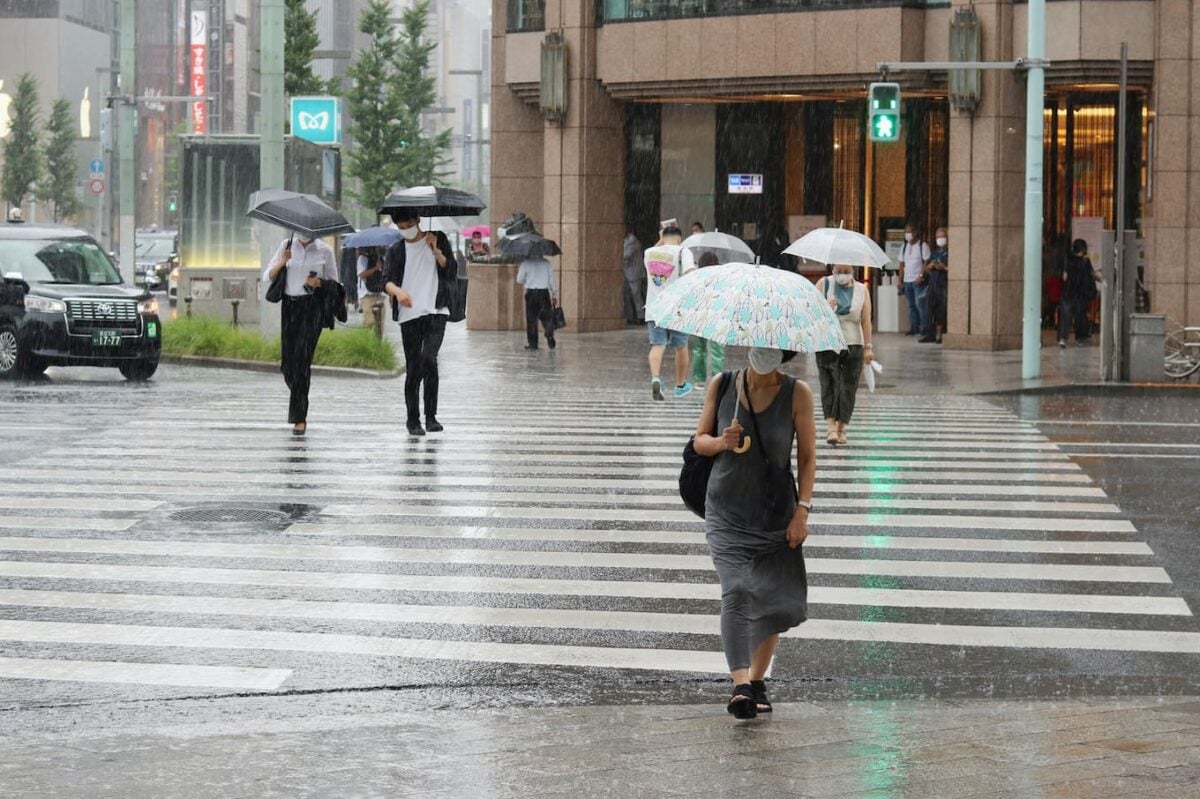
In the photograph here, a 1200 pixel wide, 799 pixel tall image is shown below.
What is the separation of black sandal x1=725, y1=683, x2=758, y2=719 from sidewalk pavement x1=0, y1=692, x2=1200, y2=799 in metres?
0.06

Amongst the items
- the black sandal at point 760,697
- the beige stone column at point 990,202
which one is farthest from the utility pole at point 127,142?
the black sandal at point 760,697

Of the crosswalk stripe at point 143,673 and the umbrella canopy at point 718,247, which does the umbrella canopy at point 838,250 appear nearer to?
the umbrella canopy at point 718,247

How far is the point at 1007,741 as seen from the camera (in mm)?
6336

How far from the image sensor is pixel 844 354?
1630 centimetres

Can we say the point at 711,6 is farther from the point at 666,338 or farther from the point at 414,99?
the point at 414,99

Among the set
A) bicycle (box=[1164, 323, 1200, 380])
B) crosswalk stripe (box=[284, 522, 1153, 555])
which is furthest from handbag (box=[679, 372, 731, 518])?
bicycle (box=[1164, 323, 1200, 380])

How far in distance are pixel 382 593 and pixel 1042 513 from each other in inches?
199

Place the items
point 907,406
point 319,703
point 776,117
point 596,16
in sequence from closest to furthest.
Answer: point 319,703
point 907,406
point 596,16
point 776,117

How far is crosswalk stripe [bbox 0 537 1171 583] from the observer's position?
32.8 feet

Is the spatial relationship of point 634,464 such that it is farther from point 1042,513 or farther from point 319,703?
point 319,703

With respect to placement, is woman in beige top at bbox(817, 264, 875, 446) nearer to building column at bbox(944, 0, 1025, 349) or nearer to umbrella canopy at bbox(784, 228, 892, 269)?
umbrella canopy at bbox(784, 228, 892, 269)

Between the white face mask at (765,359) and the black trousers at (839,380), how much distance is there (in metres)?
8.92

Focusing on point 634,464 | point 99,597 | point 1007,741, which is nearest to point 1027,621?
point 1007,741

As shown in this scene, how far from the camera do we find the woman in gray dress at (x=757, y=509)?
270 inches
